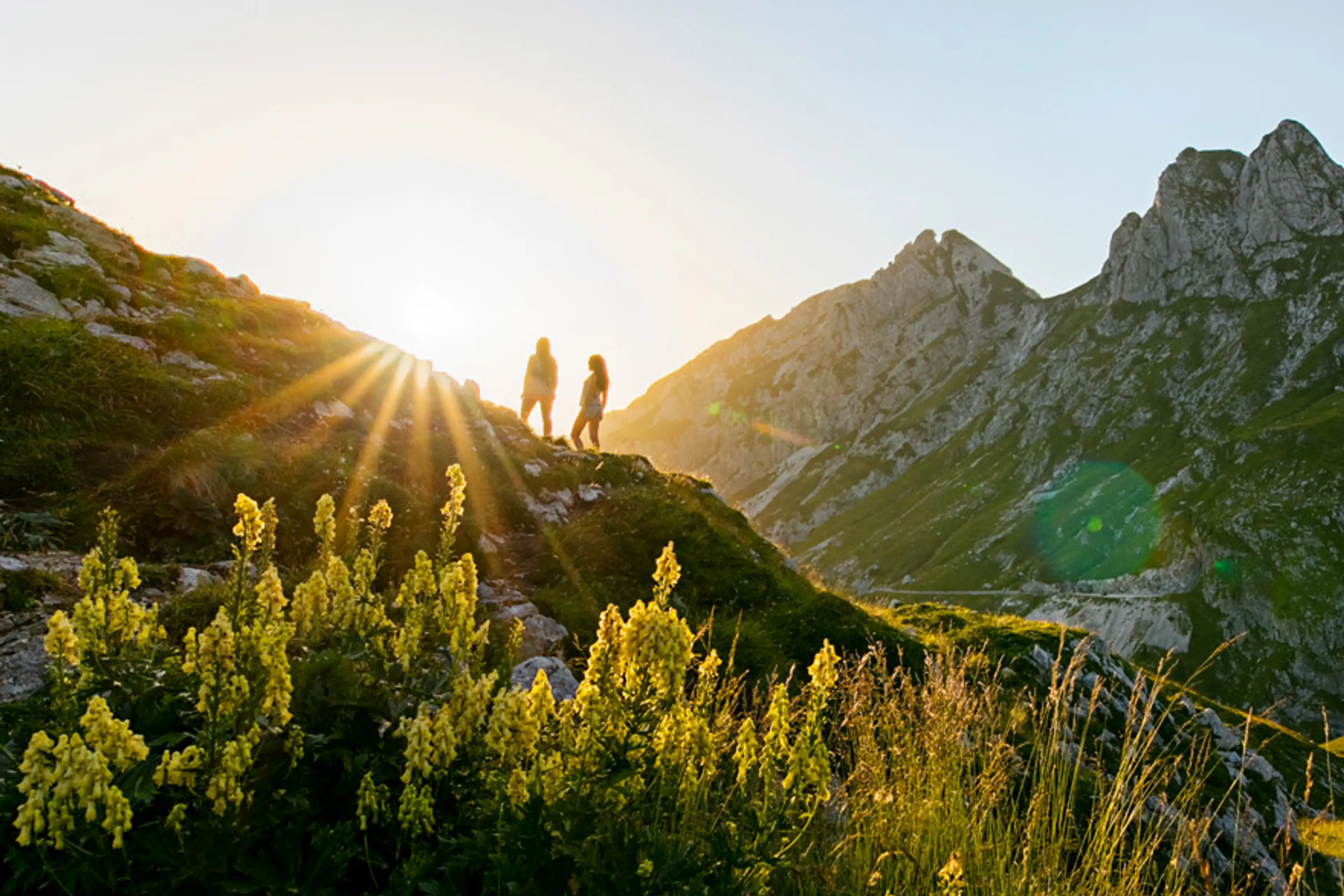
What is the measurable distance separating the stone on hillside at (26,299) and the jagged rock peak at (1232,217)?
729 ft

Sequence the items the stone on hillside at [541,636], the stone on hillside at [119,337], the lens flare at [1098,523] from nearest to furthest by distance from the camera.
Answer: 1. the stone on hillside at [541,636]
2. the stone on hillside at [119,337]
3. the lens flare at [1098,523]

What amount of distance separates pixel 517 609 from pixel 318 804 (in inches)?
249

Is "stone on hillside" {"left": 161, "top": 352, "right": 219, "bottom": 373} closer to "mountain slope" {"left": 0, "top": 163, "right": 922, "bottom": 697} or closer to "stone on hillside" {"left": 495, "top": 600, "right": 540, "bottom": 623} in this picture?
"mountain slope" {"left": 0, "top": 163, "right": 922, "bottom": 697}

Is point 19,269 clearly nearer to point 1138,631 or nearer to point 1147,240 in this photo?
point 1138,631

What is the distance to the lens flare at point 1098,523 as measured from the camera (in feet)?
446

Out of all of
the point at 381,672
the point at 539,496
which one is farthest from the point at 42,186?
the point at 381,672

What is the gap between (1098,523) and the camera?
14850 cm

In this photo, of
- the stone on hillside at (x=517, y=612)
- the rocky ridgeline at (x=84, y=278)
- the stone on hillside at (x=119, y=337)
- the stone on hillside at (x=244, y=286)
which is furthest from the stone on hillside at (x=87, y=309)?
the stone on hillside at (x=517, y=612)

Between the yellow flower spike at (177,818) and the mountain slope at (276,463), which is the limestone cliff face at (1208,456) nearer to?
the mountain slope at (276,463)

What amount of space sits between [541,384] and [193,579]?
14885mm

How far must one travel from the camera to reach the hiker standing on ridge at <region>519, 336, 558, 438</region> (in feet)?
73.2

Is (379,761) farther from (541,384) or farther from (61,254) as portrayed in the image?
(541,384)

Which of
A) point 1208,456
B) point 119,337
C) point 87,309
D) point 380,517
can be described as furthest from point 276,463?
point 1208,456

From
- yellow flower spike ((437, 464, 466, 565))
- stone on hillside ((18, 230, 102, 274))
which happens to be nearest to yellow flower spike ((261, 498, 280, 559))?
yellow flower spike ((437, 464, 466, 565))
